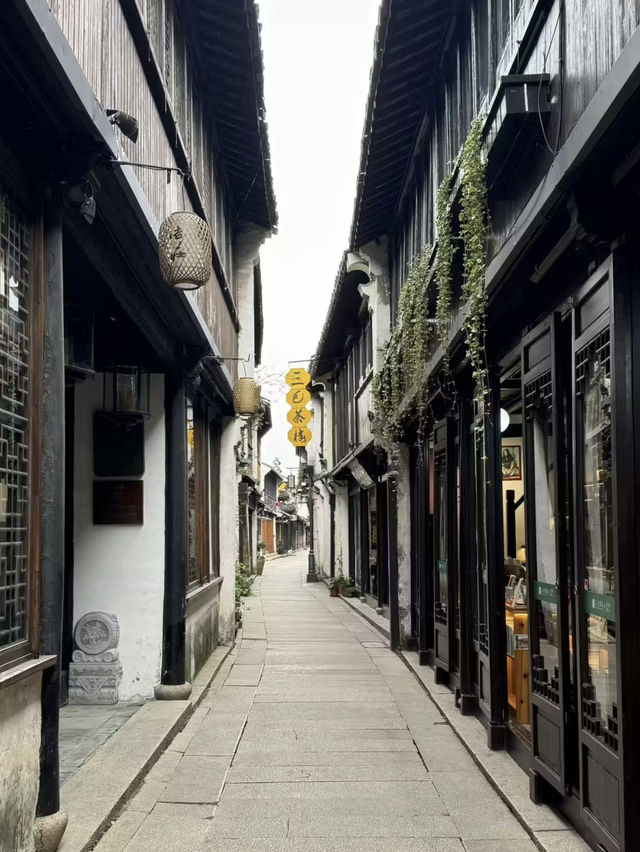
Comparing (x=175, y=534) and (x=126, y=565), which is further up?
(x=175, y=534)

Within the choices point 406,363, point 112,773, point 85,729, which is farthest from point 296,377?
point 112,773

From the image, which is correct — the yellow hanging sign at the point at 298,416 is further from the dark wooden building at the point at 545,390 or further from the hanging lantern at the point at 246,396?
the dark wooden building at the point at 545,390

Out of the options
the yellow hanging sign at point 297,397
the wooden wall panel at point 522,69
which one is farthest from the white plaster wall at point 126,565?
the yellow hanging sign at point 297,397

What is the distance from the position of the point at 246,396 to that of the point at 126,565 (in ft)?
15.2

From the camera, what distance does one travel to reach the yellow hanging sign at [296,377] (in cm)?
2877

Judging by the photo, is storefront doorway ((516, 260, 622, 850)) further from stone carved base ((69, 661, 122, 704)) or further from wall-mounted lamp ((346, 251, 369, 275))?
wall-mounted lamp ((346, 251, 369, 275))

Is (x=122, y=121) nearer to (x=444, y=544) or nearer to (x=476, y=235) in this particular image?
(x=476, y=235)

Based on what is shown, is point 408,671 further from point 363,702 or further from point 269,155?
point 269,155

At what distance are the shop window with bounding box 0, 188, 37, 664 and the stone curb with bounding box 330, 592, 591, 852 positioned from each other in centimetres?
324

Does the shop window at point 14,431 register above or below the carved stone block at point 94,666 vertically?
above

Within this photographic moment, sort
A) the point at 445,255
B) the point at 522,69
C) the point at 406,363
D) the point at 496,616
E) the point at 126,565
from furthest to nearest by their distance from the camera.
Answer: the point at 406,363, the point at 126,565, the point at 445,255, the point at 496,616, the point at 522,69

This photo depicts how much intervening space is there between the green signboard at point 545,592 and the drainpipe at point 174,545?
4.59 metres

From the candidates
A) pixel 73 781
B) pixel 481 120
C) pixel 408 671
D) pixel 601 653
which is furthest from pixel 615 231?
pixel 408 671

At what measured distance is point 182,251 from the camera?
6.30 meters
